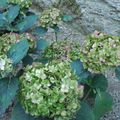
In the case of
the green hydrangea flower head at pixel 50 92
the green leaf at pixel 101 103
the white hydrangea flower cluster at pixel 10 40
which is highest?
the green hydrangea flower head at pixel 50 92

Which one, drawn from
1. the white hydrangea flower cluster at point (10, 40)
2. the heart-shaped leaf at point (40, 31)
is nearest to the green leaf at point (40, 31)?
the heart-shaped leaf at point (40, 31)

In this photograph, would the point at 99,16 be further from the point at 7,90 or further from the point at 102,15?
the point at 7,90

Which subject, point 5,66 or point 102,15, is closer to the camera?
point 5,66

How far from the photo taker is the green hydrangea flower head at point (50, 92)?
1494 millimetres

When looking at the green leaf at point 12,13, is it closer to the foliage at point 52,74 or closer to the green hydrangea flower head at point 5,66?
the foliage at point 52,74

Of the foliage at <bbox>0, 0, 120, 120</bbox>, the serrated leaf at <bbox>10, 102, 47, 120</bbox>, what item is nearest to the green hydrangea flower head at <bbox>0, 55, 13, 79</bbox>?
the foliage at <bbox>0, 0, 120, 120</bbox>

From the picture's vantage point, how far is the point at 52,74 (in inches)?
60.2

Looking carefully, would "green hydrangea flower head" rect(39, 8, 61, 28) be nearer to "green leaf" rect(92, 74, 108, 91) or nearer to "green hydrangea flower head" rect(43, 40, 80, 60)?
"green hydrangea flower head" rect(43, 40, 80, 60)

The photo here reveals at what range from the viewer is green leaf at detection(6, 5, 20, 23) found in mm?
2061

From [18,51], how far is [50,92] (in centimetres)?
29

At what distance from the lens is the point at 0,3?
2217 millimetres

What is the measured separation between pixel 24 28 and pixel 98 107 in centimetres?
57

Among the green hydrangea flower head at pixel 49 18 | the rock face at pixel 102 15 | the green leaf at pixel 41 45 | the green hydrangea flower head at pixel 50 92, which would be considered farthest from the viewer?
the rock face at pixel 102 15

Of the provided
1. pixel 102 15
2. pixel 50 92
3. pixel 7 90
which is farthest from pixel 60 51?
pixel 102 15
